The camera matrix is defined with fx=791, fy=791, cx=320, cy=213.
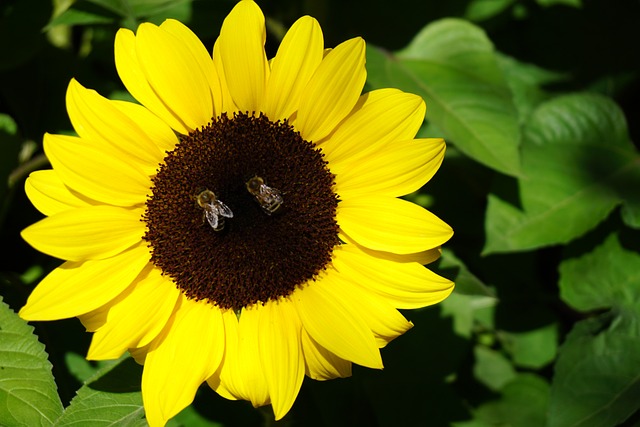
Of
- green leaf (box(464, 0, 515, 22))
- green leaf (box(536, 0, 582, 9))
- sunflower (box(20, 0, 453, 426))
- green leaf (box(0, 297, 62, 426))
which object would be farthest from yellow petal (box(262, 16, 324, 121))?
green leaf (box(536, 0, 582, 9))

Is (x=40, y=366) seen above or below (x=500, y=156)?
above

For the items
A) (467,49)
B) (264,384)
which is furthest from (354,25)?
(264,384)

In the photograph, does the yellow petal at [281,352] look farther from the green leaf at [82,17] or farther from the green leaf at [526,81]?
the green leaf at [526,81]

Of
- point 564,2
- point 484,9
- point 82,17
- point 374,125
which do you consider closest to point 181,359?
point 374,125

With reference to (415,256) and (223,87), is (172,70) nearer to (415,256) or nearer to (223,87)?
(223,87)

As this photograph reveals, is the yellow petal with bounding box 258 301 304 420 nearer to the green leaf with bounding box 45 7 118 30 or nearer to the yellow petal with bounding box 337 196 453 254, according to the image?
the yellow petal with bounding box 337 196 453 254

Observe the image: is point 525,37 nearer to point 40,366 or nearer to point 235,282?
point 235,282

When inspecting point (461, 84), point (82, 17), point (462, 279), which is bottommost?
point (462, 279)

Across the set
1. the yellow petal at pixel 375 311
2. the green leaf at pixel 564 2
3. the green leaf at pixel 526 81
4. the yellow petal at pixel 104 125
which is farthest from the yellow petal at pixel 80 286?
the green leaf at pixel 564 2
